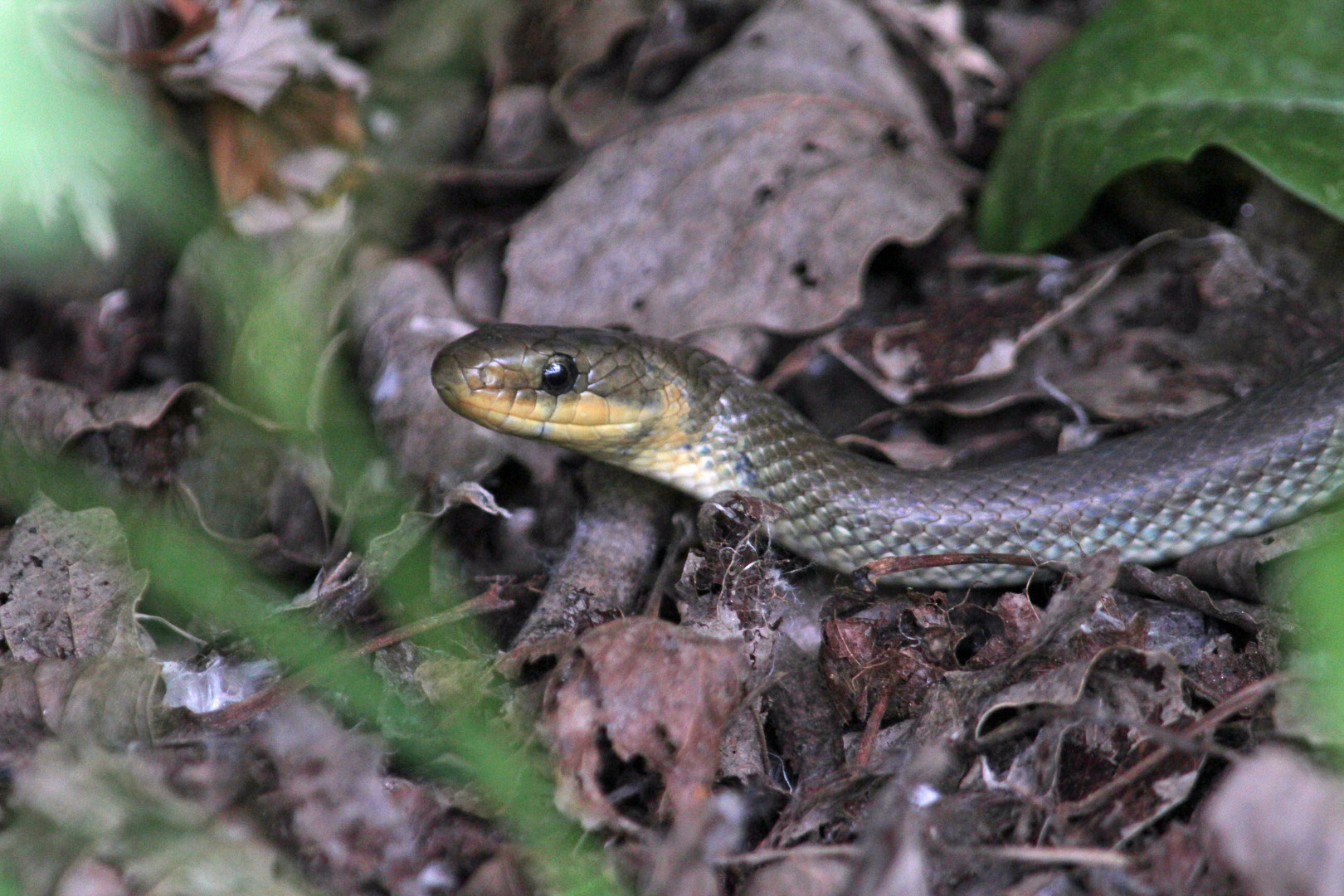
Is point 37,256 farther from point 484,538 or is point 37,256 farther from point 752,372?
point 752,372

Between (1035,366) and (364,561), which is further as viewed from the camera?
(1035,366)

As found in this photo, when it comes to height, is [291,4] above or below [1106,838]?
above

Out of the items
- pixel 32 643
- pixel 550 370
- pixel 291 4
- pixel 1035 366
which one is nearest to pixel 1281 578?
pixel 1035 366

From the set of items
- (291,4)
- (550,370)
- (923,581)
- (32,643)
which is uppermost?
(291,4)

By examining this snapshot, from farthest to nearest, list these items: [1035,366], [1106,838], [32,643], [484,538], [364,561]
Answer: [1035,366] < [484,538] < [364,561] < [32,643] < [1106,838]

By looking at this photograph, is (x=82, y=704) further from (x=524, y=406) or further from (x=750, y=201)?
(x=750, y=201)

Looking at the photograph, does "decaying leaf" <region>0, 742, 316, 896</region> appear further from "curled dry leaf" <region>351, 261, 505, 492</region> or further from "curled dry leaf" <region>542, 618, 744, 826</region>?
"curled dry leaf" <region>351, 261, 505, 492</region>

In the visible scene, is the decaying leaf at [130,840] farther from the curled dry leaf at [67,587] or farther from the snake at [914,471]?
the snake at [914,471]

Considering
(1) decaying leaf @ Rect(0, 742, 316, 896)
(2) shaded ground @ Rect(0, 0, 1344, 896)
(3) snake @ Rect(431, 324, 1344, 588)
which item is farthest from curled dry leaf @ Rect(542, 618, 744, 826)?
(3) snake @ Rect(431, 324, 1344, 588)
